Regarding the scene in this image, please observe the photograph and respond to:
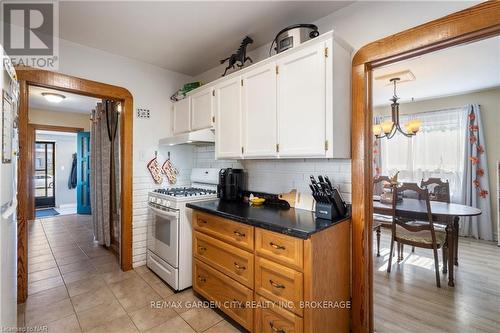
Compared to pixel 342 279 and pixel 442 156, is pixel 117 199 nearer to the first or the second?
pixel 342 279

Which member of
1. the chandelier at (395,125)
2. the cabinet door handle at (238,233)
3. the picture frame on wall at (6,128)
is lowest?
the cabinet door handle at (238,233)

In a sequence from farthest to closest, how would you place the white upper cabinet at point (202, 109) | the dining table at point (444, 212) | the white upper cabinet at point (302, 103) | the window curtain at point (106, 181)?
the window curtain at point (106, 181) → the white upper cabinet at point (202, 109) → the dining table at point (444, 212) → the white upper cabinet at point (302, 103)

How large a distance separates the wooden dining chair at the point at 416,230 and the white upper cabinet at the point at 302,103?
4.85ft

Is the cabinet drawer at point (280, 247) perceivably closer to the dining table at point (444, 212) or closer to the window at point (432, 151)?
the dining table at point (444, 212)

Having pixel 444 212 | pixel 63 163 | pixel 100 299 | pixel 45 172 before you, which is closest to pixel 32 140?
pixel 63 163

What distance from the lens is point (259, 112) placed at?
6.41ft

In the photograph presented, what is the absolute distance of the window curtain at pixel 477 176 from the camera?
2.39 metres

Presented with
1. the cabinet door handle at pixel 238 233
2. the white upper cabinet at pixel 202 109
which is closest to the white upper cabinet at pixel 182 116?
the white upper cabinet at pixel 202 109

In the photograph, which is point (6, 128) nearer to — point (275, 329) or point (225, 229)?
point (225, 229)

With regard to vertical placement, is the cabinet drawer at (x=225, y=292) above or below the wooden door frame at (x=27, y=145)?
below

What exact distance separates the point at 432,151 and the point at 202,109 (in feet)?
9.25

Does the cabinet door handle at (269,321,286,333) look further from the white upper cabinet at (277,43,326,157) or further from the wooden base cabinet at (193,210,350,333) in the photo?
the white upper cabinet at (277,43,326,157)

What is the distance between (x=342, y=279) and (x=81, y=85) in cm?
305

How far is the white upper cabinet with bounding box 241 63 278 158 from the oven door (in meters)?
1.00
